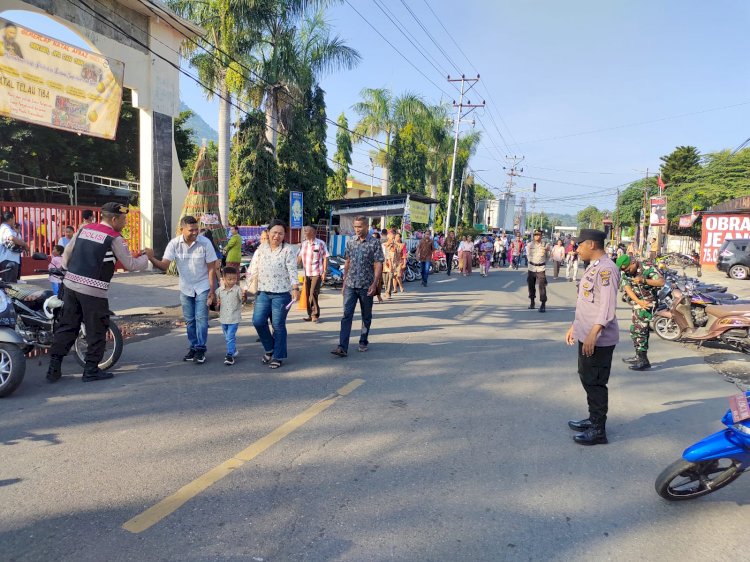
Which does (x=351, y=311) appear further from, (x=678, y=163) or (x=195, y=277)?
(x=678, y=163)

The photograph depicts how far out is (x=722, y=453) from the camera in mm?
3225

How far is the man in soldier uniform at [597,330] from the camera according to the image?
4.32 metres

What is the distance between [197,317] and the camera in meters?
6.52

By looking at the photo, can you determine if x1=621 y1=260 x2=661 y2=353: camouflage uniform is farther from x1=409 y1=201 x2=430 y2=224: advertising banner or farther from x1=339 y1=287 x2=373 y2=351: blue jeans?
x1=409 y1=201 x2=430 y2=224: advertising banner

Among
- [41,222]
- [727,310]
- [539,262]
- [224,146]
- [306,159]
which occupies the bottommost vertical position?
[727,310]

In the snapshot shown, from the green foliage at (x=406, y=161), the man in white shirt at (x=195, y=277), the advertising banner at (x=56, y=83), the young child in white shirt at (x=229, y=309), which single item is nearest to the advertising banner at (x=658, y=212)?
the green foliage at (x=406, y=161)

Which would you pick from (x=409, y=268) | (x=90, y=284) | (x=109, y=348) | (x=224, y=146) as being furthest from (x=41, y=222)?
(x=409, y=268)

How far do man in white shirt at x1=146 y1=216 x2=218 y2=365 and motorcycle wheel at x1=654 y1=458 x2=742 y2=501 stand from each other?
4.98 meters

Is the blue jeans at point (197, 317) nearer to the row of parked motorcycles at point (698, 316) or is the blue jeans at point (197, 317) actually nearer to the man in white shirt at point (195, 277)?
the man in white shirt at point (195, 277)

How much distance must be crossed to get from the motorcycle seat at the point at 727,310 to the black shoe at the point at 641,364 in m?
2.25

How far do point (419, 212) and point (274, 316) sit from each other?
2415cm

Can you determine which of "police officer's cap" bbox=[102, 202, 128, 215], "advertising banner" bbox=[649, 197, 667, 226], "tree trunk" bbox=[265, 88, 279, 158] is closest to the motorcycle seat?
"police officer's cap" bbox=[102, 202, 128, 215]

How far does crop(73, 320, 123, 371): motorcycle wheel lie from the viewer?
6.12 metres

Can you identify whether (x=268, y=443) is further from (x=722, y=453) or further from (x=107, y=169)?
(x=107, y=169)
